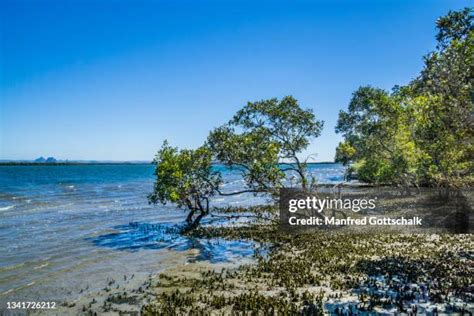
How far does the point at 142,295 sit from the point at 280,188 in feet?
39.8

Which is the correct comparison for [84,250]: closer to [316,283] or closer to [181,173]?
[181,173]

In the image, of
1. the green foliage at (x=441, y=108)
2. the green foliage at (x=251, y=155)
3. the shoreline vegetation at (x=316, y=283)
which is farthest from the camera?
the green foliage at (x=251, y=155)

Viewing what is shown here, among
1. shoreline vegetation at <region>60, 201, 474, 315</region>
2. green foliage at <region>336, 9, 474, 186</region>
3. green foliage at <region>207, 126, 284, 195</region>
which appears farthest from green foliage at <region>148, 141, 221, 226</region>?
green foliage at <region>336, 9, 474, 186</region>

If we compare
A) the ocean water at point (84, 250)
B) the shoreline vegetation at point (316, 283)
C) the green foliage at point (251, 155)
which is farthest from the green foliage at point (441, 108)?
the ocean water at point (84, 250)

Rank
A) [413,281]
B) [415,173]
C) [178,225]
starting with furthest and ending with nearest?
[415,173]
[178,225]
[413,281]

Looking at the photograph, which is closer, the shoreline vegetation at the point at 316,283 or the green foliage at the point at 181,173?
the shoreline vegetation at the point at 316,283

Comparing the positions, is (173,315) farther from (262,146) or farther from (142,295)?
(262,146)

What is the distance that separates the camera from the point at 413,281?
13.4 meters

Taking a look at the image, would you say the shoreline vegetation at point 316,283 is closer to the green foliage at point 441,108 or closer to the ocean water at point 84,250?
the ocean water at point 84,250

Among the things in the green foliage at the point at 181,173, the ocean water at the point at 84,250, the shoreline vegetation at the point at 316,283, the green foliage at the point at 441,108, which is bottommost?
the ocean water at the point at 84,250

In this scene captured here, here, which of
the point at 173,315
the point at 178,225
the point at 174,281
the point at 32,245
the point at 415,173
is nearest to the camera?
the point at 173,315

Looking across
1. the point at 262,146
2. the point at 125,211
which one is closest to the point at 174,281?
the point at 262,146

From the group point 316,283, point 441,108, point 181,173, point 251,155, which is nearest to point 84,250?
point 181,173

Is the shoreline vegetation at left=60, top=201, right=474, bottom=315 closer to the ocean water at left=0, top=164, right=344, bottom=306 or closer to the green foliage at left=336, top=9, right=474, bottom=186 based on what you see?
the ocean water at left=0, top=164, right=344, bottom=306
